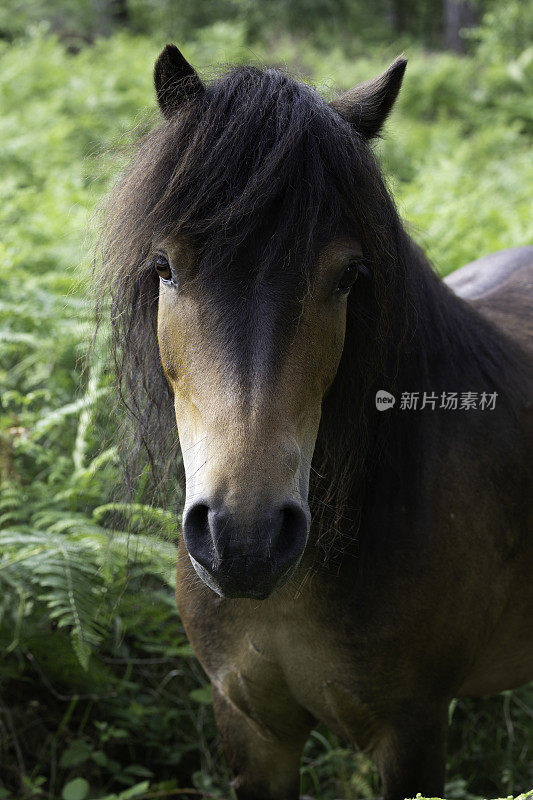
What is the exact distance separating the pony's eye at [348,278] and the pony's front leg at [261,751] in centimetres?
142

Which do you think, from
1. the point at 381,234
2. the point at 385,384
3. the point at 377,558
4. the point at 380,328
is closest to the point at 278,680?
the point at 377,558

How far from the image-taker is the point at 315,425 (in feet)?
6.05

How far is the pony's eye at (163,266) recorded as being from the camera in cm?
191

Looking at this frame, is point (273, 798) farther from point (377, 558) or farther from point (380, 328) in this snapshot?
point (380, 328)

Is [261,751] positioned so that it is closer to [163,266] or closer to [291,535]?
[291,535]

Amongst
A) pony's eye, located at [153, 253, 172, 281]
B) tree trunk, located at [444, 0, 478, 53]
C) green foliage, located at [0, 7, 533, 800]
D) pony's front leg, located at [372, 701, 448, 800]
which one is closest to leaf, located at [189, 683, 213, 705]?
green foliage, located at [0, 7, 533, 800]

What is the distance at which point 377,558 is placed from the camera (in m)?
2.25

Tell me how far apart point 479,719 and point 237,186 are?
3155 mm

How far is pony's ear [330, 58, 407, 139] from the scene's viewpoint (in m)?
2.05

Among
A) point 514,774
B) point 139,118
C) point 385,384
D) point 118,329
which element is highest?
point 139,118

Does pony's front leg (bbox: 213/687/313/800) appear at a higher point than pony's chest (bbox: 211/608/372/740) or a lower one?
lower

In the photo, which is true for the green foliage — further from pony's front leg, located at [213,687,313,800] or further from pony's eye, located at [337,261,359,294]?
pony's eye, located at [337,261,359,294]

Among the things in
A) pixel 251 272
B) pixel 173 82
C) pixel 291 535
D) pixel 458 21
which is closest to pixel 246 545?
pixel 291 535

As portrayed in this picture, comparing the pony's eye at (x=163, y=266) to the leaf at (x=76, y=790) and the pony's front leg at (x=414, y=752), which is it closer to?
the pony's front leg at (x=414, y=752)
